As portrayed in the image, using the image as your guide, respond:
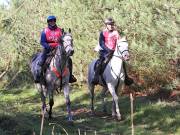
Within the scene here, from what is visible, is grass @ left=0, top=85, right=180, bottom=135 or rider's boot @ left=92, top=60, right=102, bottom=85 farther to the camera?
rider's boot @ left=92, top=60, right=102, bottom=85

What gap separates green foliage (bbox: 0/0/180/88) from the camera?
44.3ft

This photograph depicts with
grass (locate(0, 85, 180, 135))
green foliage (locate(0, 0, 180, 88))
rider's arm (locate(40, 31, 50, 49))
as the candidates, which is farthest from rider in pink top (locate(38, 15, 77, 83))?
green foliage (locate(0, 0, 180, 88))

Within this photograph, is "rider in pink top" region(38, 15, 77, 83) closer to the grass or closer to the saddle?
the saddle

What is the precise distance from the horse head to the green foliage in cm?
117

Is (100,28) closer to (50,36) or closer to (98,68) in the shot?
(98,68)

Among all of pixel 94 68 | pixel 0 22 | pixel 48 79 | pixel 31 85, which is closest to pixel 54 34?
pixel 48 79

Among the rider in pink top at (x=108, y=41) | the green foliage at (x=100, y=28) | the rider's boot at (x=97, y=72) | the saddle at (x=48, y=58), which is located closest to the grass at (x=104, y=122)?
the rider's boot at (x=97, y=72)

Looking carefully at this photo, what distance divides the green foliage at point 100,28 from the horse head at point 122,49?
117cm

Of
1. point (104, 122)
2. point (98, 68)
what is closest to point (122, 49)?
point (98, 68)

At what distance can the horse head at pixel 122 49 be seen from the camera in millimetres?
12477

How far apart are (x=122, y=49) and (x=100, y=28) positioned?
20.9 ft

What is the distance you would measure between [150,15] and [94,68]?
7.87ft

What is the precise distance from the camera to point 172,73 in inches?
688

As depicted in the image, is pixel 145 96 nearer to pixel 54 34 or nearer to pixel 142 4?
pixel 142 4
